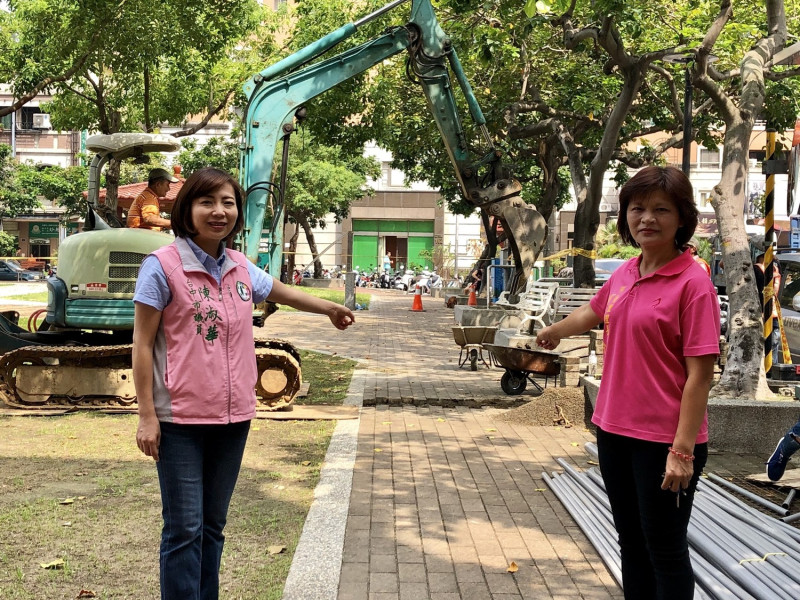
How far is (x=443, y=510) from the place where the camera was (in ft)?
20.4

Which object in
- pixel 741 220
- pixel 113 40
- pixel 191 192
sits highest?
pixel 113 40

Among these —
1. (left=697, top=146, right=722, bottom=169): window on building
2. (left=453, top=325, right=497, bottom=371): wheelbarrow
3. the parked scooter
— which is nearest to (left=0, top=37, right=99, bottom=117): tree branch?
(left=453, top=325, right=497, bottom=371): wheelbarrow

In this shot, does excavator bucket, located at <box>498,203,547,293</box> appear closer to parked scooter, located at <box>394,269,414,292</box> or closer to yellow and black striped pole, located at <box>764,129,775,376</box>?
yellow and black striped pole, located at <box>764,129,775,376</box>

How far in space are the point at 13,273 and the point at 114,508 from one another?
2030 inches

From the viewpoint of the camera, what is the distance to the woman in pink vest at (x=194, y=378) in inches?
142

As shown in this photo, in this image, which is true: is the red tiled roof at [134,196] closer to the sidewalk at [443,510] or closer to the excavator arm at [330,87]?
the excavator arm at [330,87]

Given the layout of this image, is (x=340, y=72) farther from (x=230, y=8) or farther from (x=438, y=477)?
(x=438, y=477)

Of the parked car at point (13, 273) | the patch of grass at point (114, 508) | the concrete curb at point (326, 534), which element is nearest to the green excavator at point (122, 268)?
the patch of grass at point (114, 508)

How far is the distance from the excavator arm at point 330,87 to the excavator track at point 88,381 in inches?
78.5

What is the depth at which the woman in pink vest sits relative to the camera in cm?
362

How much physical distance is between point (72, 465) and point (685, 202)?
5.52 m

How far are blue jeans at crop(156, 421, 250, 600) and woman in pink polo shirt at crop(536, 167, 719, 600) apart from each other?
1.40m

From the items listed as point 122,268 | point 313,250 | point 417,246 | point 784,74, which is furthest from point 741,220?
point 417,246

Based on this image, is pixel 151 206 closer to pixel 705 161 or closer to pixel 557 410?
pixel 557 410
